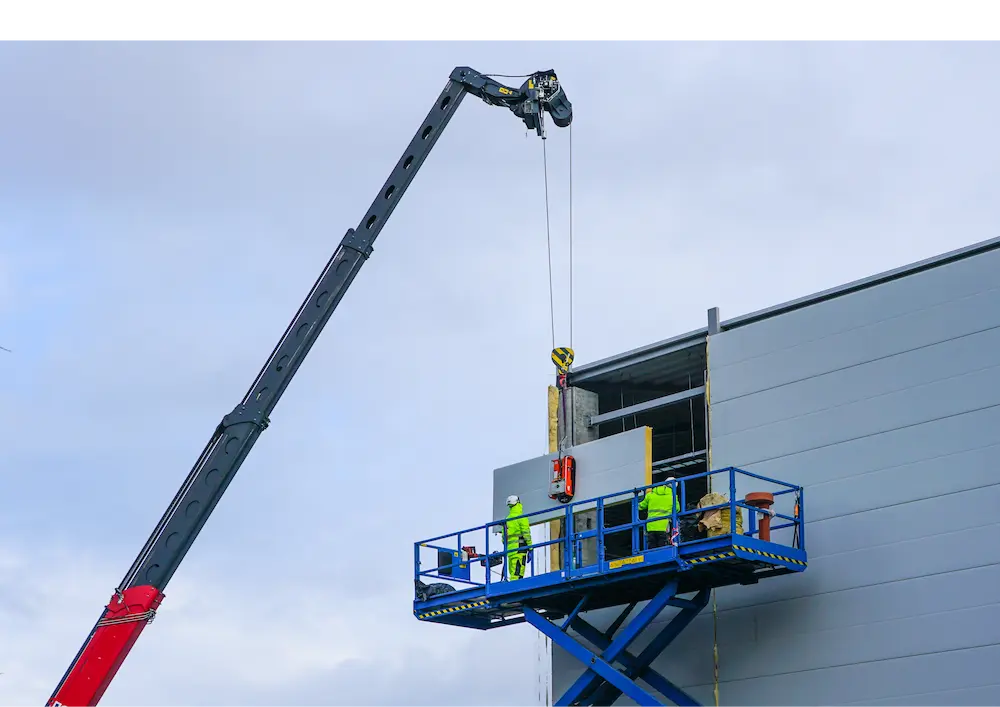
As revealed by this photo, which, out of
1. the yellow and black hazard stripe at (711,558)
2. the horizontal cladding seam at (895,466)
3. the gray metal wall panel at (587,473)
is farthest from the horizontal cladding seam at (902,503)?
the gray metal wall panel at (587,473)

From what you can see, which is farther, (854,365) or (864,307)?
(864,307)

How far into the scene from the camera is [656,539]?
21.5 meters

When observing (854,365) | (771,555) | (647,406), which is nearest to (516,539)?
(647,406)

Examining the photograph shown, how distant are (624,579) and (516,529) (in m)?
2.98

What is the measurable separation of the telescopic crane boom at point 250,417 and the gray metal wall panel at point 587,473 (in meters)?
5.39

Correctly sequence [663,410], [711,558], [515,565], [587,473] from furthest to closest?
[663,410] → [587,473] → [515,565] → [711,558]

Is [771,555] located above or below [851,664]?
above

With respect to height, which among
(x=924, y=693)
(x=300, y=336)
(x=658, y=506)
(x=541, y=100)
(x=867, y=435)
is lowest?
(x=924, y=693)

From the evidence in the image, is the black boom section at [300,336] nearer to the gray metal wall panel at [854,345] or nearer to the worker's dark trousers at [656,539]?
the gray metal wall panel at [854,345]

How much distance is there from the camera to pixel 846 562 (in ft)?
69.7

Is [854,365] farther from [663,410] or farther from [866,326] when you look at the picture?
[663,410]

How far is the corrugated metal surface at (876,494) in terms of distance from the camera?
19.7 m

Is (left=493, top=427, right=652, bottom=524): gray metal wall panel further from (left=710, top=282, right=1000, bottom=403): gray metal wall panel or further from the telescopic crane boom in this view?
the telescopic crane boom
